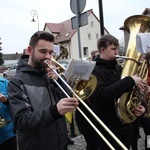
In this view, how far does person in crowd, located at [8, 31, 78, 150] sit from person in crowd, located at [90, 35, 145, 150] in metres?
0.63

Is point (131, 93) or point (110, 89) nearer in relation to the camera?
point (110, 89)

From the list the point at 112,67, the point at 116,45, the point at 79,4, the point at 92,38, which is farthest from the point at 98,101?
the point at 92,38

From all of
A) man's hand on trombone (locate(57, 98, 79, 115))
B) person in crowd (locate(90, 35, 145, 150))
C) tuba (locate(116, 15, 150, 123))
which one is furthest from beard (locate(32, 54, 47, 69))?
tuba (locate(116, 15, 150, 123))

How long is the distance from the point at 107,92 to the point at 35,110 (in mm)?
892

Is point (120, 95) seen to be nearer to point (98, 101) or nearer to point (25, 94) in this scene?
point (98, 101)

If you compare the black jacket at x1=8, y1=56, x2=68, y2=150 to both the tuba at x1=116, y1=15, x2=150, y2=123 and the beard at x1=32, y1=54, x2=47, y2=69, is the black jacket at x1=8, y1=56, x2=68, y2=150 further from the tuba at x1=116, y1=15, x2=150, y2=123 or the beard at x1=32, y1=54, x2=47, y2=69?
the tuba at x1=116, y1=15, x2=150, y2=123

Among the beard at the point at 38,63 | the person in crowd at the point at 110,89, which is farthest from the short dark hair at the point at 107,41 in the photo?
the beard at the point at 38,63

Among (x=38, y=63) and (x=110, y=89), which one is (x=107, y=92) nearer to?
(x=110, y=89)

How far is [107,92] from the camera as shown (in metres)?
2.49

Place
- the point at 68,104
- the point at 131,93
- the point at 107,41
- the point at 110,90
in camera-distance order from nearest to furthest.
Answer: the point at 68,104, the point at 110,90, the point at 131,93, the point at 107,41

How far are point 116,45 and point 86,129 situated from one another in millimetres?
1428

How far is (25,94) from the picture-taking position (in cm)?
184

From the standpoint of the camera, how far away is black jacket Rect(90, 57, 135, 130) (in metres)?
2.47

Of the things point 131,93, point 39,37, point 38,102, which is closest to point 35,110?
point 38,102
